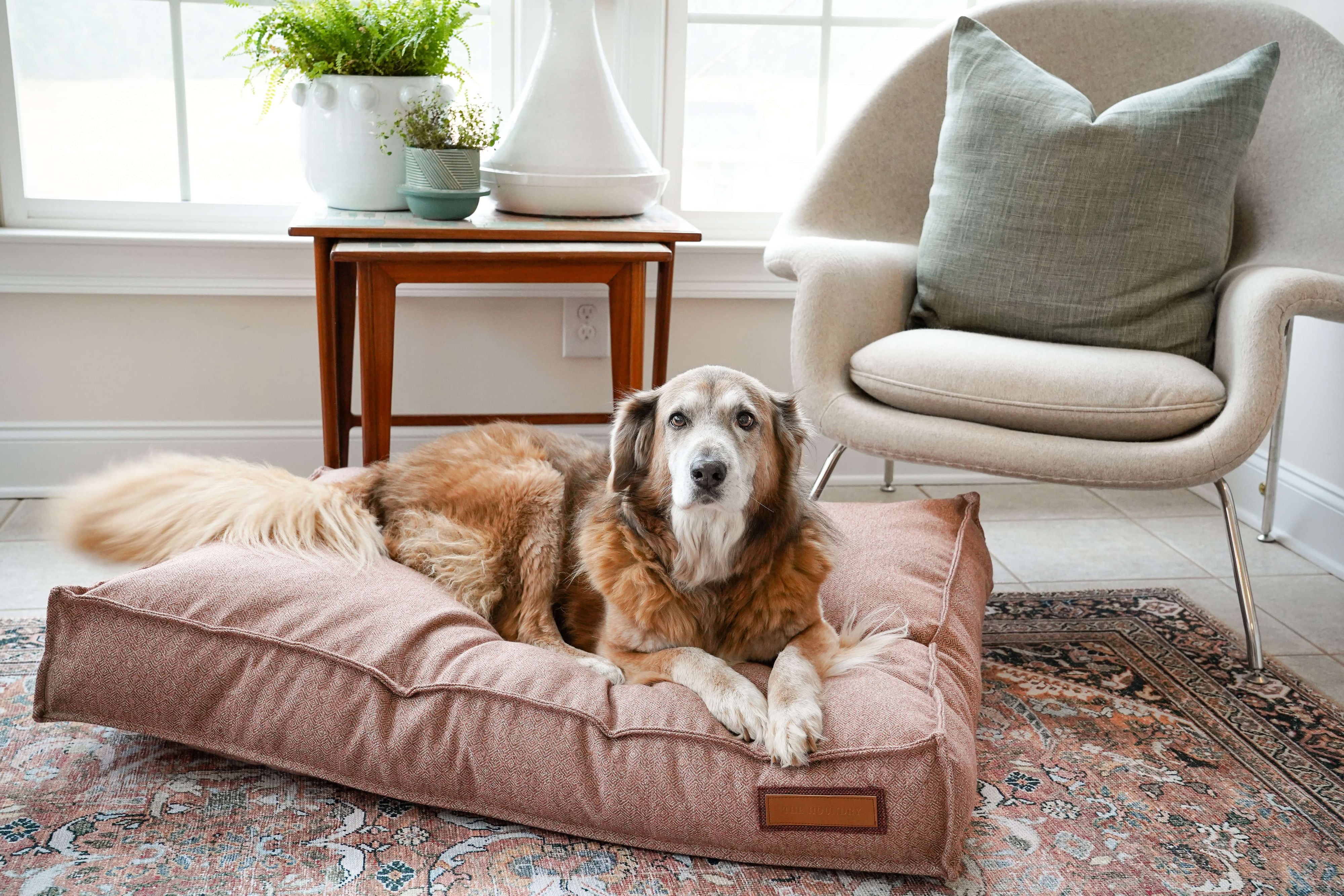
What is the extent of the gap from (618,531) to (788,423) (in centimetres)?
31

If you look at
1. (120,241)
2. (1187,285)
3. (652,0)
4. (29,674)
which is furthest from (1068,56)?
(29,674)

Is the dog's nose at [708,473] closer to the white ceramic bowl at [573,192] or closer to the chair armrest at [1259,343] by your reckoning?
the chair armrest at [1259,343]

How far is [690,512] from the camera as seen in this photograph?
164cm

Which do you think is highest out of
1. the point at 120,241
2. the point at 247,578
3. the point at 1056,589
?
the point at 120,241

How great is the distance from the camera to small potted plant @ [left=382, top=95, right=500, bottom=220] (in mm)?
2340

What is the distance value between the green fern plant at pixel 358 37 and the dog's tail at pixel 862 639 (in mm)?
1491

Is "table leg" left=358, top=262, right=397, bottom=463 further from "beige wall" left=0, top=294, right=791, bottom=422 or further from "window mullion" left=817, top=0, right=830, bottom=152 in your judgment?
"window mullion" left=817, top=0, right=830, bottom=152

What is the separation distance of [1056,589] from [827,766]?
4.13 feet

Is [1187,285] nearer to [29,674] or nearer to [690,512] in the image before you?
[690,512]

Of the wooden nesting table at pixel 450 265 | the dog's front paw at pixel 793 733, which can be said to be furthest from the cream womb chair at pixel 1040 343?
the dog's front paw at pixel 793 733

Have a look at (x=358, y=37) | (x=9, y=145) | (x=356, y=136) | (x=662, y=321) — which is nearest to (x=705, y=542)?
(x=662, y=321)

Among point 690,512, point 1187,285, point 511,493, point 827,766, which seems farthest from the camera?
point 1187,285

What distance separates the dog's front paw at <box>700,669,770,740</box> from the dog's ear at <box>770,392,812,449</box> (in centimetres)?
37

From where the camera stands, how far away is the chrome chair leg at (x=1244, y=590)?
6.91 ft
